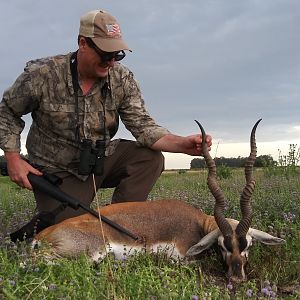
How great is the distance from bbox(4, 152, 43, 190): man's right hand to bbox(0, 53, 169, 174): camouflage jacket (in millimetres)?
262

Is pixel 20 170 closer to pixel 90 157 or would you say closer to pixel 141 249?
pixel 90 157

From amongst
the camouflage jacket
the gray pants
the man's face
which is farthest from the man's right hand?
the man's face

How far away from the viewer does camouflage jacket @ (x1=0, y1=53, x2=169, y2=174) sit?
6.21 metres

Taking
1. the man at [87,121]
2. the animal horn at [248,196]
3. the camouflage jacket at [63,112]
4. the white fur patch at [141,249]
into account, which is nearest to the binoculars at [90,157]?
the man at [87,121]

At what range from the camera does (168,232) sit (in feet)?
17.9

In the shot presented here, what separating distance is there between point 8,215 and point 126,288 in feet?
17.2

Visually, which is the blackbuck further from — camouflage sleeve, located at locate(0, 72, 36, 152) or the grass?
camouflage sleeve, located at locate(0, 72, 36, 152)

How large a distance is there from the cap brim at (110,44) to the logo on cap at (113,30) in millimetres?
65

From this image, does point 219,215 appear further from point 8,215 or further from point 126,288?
point 8,215

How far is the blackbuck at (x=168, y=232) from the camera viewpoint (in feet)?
16.5

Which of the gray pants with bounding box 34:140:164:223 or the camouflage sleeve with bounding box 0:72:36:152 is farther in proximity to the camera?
the gray pants with bounding box 34:140:164:223

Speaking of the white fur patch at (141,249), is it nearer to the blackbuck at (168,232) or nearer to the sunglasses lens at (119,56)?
the blackbuck at (168,232)

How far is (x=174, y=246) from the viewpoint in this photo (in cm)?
536

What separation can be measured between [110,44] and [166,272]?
2.83m
